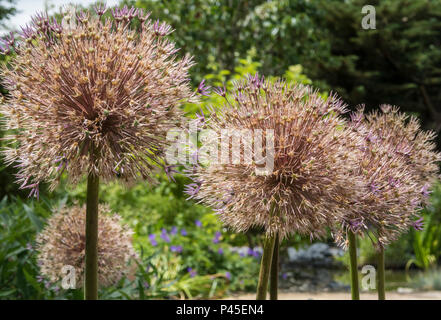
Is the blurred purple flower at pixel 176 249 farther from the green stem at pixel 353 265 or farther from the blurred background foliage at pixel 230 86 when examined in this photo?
the green stem at pixel 353 265

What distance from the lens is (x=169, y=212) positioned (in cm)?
761

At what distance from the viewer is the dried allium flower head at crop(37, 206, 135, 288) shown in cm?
229

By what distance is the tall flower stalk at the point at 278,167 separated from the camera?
1510 mm

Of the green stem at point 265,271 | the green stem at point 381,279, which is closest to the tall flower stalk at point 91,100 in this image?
the green stem at point 265,271

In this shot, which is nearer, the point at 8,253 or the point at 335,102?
the point at 335,102

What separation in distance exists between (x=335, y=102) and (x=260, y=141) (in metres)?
0.34

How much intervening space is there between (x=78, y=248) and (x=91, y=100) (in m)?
1.07

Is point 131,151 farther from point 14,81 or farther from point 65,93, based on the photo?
point 14,81

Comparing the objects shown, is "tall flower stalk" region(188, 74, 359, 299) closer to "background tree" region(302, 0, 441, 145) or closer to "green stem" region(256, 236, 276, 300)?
"green stem" region(256, 236, 276, 300)

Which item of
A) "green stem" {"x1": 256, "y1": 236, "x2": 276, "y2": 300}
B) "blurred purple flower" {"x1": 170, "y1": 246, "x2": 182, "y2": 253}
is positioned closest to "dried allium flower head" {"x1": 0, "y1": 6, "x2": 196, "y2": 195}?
"green stem" {"x1": 256, "y1": 236, "x2": 276, "y2": 300}

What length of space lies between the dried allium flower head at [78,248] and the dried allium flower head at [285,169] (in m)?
0.90

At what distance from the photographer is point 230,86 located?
6656 millimetres
